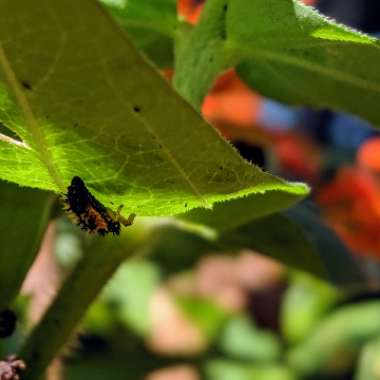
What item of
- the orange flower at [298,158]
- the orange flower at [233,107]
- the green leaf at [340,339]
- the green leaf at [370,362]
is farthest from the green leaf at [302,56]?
the orange flower at [298,158]

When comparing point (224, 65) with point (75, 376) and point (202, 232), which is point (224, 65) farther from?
point (75, 376)

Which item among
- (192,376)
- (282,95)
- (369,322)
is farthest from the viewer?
(192,376)

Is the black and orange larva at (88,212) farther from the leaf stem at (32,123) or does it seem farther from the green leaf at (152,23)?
the green leaf at (152,23)

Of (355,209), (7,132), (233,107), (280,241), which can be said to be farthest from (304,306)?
(7,132)

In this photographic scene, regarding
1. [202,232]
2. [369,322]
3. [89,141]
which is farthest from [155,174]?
[369,322]

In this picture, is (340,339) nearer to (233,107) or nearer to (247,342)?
(247,342)

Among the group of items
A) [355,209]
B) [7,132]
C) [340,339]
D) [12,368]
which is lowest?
[12,368]
